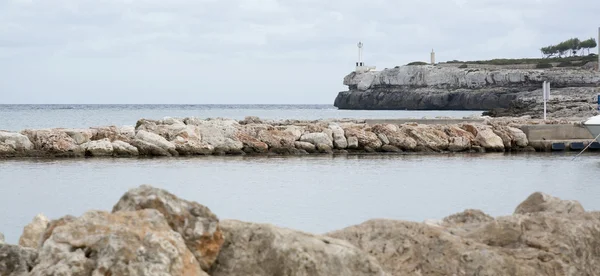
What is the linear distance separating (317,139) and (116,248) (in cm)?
1677

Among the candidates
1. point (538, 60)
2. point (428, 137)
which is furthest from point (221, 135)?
point (538, 60)

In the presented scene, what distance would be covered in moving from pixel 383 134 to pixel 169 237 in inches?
689

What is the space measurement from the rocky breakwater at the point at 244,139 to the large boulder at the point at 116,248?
15427 mm

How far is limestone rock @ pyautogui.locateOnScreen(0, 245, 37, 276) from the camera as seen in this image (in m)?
3.75

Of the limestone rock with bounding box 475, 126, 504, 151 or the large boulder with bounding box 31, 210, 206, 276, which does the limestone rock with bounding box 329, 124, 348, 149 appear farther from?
the large boulder with bounding box 31, 210, 206, 276

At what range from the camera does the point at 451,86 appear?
95.2m

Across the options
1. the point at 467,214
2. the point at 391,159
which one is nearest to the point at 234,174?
the point at 391,159

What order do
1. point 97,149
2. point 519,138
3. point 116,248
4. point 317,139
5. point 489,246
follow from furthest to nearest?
point 519,138 < point 317,139 < point 97,149 < point 489,246 < point 116,248

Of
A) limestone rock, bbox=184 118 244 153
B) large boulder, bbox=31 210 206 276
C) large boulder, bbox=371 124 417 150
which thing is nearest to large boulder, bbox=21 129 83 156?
limestone rock, bbox=184 118 244 153

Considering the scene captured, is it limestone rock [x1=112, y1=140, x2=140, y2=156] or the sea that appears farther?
limestone rock [x1=112, y1=140, x2=140, y2=156]

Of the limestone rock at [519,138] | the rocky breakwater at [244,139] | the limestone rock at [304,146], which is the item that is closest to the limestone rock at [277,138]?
the rocky breakwater at [244,139]

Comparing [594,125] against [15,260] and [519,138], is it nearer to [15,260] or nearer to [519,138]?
[519,138]

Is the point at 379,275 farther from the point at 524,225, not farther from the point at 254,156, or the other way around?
the point at 254,156

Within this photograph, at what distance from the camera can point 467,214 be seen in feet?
15.7
